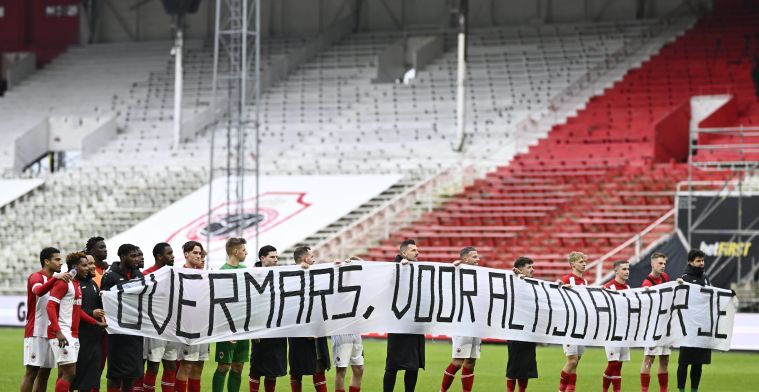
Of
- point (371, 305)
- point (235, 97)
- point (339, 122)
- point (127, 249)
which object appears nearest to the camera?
point (127, 249)

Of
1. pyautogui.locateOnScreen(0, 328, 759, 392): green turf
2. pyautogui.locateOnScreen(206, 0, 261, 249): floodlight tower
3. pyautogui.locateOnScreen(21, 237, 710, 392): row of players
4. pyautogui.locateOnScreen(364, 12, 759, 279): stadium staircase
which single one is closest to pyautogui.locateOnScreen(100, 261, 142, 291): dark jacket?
pyautogui.locateOnScreen(21, 237, 710, 392): row of players

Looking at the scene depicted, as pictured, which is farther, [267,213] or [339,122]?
[339,122]

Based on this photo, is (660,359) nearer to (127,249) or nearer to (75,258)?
(127,249)

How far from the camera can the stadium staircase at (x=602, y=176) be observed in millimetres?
35406

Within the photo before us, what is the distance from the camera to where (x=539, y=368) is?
924 inches

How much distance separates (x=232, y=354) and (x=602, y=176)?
23891 mm

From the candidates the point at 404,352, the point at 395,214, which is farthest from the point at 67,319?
the point at 395,214

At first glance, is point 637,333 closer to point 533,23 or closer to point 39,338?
point 39,338

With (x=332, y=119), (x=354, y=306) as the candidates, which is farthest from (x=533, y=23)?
(x=354, y=306)

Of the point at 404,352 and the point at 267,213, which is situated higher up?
the point at 267,213

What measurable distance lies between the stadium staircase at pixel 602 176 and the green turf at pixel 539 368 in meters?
6.94

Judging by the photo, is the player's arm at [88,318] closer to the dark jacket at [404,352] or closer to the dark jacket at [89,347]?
the dark jacket at [89,347]

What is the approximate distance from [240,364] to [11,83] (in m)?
41.1

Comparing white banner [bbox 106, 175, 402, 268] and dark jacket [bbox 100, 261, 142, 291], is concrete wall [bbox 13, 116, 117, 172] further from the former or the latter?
dark jacket [bbox 100, 261, 142, 291]
